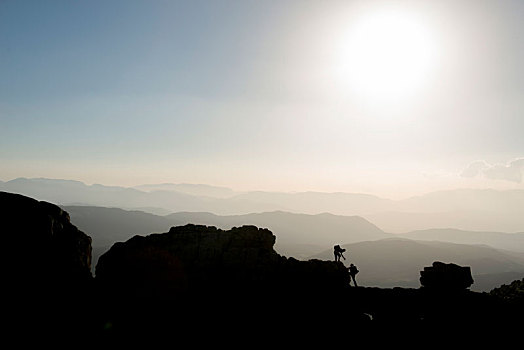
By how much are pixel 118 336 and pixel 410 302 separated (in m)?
32.6

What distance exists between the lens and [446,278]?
43.9 meters

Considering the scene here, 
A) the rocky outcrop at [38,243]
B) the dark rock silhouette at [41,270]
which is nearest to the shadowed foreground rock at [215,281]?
the dark rock silhouette at [41,270]

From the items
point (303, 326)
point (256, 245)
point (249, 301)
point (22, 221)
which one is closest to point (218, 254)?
point (256, 245)

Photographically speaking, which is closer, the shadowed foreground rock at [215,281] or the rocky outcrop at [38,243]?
the rocky outcrop at [38,243]

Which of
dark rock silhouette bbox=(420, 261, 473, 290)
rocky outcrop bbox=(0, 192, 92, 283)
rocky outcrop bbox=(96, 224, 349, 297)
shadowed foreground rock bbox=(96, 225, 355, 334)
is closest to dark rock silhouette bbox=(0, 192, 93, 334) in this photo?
rocky outcrop bbox=(0, 192, 92, 283)

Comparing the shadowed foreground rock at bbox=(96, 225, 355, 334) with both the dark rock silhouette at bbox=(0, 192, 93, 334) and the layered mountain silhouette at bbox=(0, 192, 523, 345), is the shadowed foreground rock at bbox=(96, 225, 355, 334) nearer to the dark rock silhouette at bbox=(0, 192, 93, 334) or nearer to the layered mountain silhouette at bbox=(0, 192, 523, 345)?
the layered mountain silhouette at bbox=(0, 192, 523, 345)

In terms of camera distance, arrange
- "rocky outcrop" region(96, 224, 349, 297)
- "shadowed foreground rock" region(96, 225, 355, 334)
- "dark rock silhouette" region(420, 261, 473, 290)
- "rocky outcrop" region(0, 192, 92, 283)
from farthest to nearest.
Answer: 1. "dark rock silhouette" region(420, 261, 473, 290)
2. "rocky outcrop" region(96, 224, 349, 297)
3. "shadowed foreground rock" region(96, 225, 355, 334)
4. "rocky outcrop" region(0, 192, 92, 283)

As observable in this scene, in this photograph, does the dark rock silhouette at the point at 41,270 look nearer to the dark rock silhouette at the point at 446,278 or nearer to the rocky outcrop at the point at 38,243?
the rocky outcrop at the point at 38,243

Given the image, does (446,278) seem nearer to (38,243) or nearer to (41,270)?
(41,270)

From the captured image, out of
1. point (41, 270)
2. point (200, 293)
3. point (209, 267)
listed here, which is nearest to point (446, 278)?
point (209, 267)

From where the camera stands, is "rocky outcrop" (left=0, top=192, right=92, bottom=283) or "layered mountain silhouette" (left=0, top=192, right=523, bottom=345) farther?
"layered mountain silhouette" (left=0, top=192, right=523, bottom=345)

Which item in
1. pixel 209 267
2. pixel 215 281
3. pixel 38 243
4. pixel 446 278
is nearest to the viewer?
pixel 38 243

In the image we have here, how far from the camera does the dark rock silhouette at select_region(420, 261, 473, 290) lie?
4362 cm

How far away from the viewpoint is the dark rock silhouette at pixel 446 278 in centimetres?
4362
